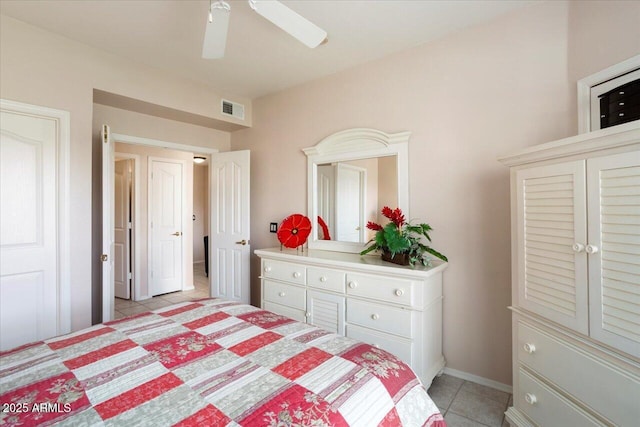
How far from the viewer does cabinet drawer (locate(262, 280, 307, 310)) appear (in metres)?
2.51

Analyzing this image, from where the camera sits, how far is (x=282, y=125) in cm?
340

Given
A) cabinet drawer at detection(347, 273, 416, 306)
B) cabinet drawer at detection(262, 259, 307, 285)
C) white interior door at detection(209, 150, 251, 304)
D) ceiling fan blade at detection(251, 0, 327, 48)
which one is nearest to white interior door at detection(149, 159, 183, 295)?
white interior door at detection(209, 150, 251, 304)

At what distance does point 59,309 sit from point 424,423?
272cm

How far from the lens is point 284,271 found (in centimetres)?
263

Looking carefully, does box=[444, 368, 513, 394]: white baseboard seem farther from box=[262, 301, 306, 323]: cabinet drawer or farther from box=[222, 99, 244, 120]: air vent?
box=[222, 99, 244, 120]: air vent

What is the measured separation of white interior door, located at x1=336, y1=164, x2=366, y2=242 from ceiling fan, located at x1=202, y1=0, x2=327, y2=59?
130 centimetres

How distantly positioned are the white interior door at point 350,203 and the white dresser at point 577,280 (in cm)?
127

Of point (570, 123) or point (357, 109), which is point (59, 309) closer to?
point (357, 109)

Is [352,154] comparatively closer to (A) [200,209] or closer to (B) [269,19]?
(B) [269,19]

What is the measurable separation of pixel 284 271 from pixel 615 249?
2111mm

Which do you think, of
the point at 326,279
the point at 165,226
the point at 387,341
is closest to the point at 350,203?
the point at 326,279

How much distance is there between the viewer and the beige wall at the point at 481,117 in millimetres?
1839

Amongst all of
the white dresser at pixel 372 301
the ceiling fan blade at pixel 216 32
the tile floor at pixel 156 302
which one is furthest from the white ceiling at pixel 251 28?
the tile floor at pixel 156 302

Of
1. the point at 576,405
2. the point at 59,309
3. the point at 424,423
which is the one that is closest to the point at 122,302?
the point at 59,309
